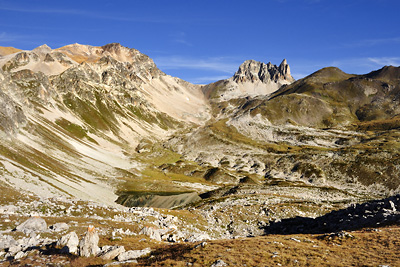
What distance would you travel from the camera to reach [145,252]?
26.4 metres

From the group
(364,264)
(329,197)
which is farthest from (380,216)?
(329,197)

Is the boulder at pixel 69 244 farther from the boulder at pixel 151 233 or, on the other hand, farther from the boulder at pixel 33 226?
the boulder at pixel 151 233

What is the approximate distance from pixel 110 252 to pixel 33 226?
1204cm

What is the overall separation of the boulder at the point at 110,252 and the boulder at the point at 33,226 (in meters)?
10.0

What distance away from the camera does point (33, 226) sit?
30.3m

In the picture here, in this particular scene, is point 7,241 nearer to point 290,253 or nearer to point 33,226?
point 33,226

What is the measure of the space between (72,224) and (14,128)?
338ft

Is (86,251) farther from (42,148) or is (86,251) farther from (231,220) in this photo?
(42,148)

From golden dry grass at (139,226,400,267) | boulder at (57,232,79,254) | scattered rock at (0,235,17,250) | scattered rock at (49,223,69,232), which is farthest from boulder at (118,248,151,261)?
scattered rock at (49,223,69,232)

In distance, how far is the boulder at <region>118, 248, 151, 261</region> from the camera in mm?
24594

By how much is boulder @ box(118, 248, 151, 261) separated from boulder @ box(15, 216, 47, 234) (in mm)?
11867

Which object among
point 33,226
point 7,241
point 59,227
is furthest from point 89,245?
point 33,226

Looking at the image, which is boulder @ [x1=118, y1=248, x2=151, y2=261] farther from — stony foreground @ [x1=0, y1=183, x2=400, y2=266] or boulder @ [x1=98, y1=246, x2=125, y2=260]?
boulder @ [x1=98, y1=246, x2=125, y2=260]

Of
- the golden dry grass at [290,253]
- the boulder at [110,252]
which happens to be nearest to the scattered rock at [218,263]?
the golden dry grass at [290,253]
